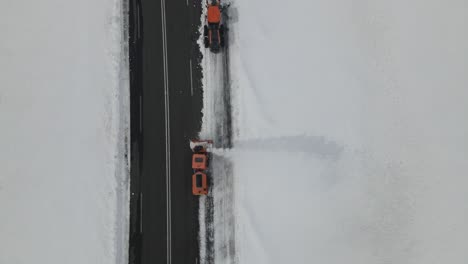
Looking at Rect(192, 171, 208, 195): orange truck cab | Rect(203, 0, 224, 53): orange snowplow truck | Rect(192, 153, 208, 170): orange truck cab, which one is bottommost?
Rect(192, 171, 208, 195): orange truck cab

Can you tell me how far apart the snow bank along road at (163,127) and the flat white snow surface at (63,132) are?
993 mm

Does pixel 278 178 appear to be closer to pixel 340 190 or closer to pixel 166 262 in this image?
pixel 340 190

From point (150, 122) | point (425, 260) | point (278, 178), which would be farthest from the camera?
point (150, 122)

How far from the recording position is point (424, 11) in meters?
31.9

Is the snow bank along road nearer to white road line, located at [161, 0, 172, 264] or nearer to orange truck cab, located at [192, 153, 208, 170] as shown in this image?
white road line, located at [161, 0, 172, 264]

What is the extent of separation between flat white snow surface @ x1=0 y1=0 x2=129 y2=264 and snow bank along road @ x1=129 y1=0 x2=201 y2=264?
0.99 m

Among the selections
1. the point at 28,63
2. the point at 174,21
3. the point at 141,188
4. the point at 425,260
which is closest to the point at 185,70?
the point at 174,21

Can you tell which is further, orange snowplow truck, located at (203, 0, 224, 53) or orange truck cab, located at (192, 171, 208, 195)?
orange snowplow truck, located at (203, 0, 224, 53)

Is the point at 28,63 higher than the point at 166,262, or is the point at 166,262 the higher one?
the point at 28,63

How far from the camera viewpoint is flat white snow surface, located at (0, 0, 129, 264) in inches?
1282

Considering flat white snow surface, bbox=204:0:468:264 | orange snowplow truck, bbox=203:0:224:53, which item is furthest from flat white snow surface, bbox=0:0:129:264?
flat white snow surface, bbox=204:0:468:264

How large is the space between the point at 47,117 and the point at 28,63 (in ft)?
15.0

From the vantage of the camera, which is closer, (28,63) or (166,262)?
(166,262)

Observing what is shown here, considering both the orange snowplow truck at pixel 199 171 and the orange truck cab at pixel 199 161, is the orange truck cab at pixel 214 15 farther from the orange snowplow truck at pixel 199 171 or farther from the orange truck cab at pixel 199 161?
the orange truck cab at pixel 199 161
